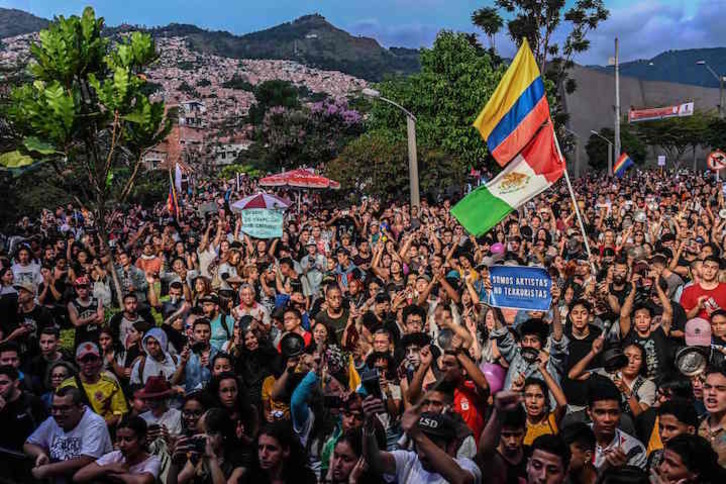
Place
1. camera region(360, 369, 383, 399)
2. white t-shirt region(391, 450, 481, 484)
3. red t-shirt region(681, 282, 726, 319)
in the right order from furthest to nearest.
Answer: red t-shirt region(681, 282, 726, 319), camera region(360, 369, 383, 399), white t-shirt region(391, 450, 481, 484)

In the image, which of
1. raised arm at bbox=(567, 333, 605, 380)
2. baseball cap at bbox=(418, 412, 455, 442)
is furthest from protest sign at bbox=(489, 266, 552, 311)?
baseball cap at bbox=(418, 412, 455, 442)

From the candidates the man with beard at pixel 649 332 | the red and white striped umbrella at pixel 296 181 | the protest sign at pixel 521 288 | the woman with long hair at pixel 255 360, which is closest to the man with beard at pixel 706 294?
the man with beard at pixel 649 332

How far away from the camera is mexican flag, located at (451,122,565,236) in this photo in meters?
7.91

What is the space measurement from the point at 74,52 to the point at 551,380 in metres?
7.05

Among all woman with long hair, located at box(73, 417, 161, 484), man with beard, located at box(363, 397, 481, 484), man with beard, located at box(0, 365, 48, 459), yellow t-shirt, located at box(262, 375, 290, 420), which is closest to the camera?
man with beard, located at box(363, 397, 481, 484)

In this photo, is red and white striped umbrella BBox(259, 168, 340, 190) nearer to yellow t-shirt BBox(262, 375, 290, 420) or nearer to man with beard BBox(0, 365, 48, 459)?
yellow t-shirt BBox(262, 375, 290, 420)

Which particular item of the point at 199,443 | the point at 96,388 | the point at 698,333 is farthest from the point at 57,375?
the point at 698,333

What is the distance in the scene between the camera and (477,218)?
8000 millimetres

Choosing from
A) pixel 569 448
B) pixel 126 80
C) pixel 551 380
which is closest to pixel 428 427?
pixel 569 448

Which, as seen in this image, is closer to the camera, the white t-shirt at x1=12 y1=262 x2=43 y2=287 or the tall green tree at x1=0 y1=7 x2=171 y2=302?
the tall green tree at x1=0 y1=7 x2=171 y2=302

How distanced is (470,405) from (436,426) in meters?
1.36

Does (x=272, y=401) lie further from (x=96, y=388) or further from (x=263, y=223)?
(x=263, y=223)

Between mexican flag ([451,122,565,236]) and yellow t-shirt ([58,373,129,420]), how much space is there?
409 cm

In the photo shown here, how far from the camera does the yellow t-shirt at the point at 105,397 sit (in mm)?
5316
